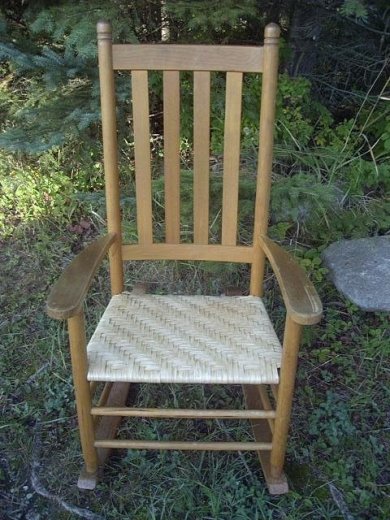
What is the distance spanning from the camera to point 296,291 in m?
1.11

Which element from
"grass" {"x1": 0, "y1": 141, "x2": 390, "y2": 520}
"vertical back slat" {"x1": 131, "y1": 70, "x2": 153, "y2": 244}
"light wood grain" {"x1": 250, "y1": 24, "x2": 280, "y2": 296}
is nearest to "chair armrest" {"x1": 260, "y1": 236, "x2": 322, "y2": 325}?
"light wood grain" {"x1": 250, "y1": 24, "x2": 280, "y2": 296}

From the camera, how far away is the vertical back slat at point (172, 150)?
55.4 inches

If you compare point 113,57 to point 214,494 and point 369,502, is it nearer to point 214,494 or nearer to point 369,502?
point 214,494

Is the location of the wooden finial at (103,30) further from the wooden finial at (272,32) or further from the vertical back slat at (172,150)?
the wooden finial at (272,32)

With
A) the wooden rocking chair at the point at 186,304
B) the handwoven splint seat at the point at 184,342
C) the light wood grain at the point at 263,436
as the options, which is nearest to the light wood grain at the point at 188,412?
the wooden rocking chair at the point at 186,304

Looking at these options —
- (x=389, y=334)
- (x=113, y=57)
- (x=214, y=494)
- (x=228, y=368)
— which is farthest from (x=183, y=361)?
(x=389, y=334)

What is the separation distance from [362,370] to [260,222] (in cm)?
79

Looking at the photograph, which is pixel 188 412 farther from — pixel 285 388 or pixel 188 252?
pixel 188 252

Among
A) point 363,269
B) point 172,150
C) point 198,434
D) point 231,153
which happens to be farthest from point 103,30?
point 363,269

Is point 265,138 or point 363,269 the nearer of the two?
point 265,138

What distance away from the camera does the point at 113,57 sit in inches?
53.2

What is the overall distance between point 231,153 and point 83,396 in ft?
2.65

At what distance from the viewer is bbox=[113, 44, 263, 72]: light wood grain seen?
1.35 meters

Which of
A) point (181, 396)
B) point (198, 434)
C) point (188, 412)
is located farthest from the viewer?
point (181, 396)
